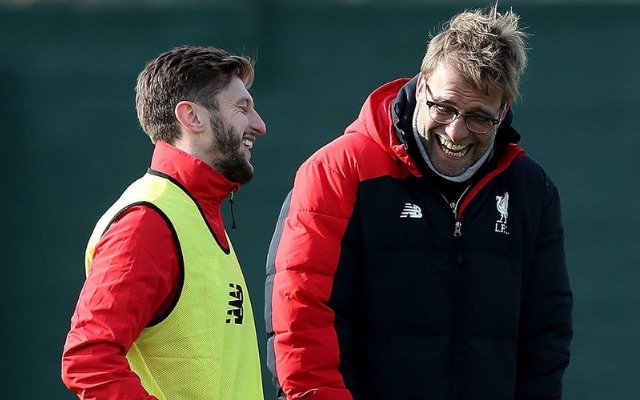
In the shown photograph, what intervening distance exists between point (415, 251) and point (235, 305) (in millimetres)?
499

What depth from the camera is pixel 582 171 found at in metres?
5.37

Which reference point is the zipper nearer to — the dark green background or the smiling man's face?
the smiling man's face

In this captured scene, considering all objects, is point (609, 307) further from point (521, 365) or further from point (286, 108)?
point (521, 365)

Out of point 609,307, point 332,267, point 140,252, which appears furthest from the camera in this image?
point 609,307

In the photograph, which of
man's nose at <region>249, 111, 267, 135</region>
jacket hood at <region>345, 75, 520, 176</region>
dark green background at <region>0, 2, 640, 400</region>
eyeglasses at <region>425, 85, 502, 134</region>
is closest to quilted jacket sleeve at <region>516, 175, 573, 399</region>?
jacket hood at <region>345, 75, 520, 176</region>

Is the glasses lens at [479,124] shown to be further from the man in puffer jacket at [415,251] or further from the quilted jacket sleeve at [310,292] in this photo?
the quilted jacket sleeve at [310,292]

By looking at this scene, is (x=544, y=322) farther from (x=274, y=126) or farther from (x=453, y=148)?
(x=274, y=126)

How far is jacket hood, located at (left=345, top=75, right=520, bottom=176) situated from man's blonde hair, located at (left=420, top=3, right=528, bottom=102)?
0.10 metres

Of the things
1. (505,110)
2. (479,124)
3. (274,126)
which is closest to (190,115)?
(479,124)

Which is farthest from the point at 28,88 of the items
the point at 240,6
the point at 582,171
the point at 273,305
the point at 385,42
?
the point at 273,305

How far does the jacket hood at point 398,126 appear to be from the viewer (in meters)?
3.03

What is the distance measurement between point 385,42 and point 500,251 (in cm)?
248

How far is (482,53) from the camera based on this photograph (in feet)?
9.80

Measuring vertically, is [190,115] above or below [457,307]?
above
